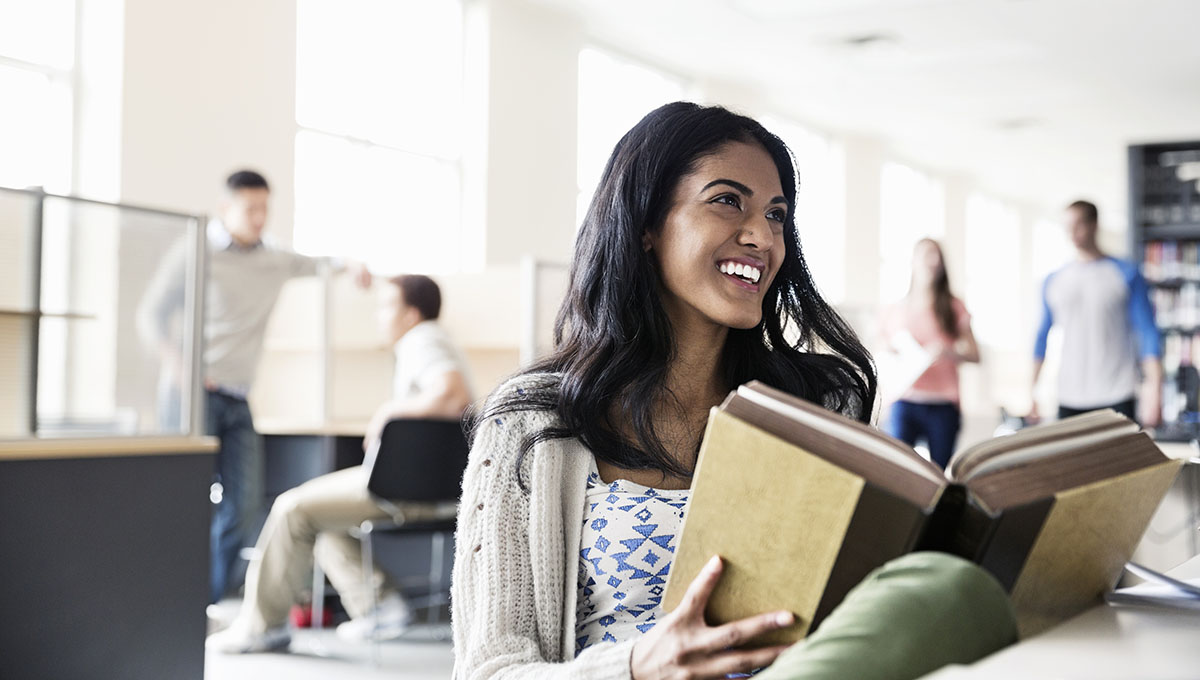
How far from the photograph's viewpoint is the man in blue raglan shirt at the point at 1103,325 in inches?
174

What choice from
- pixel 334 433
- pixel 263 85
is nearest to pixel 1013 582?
pixel 334 433

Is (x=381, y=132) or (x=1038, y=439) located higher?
(x=381, y=132)

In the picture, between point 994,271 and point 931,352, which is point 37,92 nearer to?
point 931,352

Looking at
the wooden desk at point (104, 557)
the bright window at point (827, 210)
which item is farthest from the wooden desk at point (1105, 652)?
the bright window at point (827, 210)

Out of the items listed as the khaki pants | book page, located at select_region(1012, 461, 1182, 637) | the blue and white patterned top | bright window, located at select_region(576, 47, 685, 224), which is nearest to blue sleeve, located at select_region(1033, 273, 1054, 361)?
the khaki pants

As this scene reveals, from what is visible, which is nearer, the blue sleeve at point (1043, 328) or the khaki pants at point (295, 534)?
the khaki pants at point (295, 534)

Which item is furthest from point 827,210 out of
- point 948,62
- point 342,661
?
point 342,661

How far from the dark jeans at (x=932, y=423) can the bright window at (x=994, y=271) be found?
9441 millimetres

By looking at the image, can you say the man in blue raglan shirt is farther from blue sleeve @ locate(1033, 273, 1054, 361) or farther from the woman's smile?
the woman's smile

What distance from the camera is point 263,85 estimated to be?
5719 millimetres

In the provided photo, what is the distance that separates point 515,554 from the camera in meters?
1.17

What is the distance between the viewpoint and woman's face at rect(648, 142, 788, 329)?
50.4 inches

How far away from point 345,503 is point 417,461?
0.31 m

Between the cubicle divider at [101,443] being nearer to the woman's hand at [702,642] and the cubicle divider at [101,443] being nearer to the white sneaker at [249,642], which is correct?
the white sneaker at [249,642]
